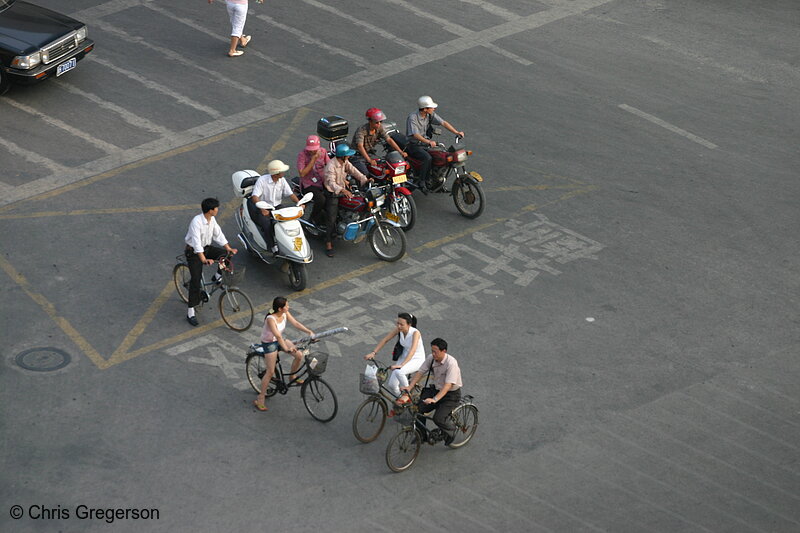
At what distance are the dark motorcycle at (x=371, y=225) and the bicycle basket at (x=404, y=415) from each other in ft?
14.2

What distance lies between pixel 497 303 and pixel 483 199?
251cm

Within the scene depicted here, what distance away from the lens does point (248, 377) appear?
44.1ft

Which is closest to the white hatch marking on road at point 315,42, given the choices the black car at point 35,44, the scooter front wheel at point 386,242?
the black car at point 35,44

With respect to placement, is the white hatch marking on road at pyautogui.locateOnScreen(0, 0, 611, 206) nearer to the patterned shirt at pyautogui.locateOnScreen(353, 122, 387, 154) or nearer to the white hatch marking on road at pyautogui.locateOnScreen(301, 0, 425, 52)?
the white hatch marking on road at pyautogui.locateOnScreen(301, 0, 425, 52)

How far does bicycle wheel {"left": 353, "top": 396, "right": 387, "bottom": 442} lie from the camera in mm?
12570

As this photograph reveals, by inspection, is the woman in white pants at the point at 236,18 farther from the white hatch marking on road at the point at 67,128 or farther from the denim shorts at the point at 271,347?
the denim shorts at the point at 271,347

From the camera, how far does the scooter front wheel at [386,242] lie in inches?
647

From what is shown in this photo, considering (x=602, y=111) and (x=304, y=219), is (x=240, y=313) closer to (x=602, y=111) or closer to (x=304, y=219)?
(x=304, y=219)

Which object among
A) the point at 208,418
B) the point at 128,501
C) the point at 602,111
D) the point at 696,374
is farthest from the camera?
the point at 602,111

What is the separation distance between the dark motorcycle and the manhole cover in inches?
171

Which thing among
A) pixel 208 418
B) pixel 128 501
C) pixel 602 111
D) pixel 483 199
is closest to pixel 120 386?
pixel 208 418

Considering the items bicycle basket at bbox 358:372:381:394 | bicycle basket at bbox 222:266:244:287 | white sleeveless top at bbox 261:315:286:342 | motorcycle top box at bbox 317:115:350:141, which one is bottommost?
bicycle basket at bbox 222:266:244:287

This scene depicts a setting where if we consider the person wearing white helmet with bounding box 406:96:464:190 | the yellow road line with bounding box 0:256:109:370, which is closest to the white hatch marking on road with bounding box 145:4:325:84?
the person wearing white helmet with bounding box 406:96:464:190

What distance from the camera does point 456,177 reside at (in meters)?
17.7
